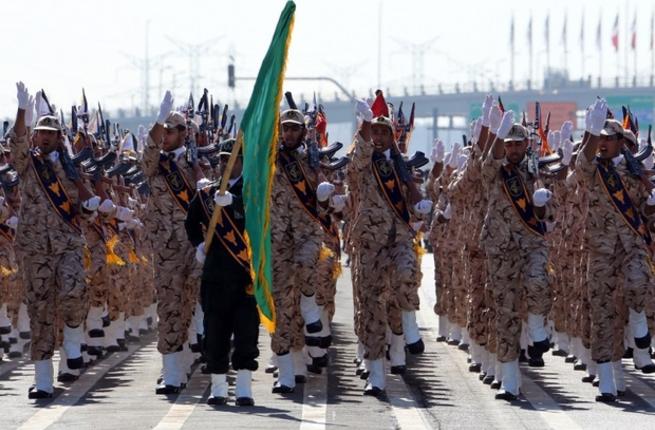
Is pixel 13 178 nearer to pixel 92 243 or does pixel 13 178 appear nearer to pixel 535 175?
pixel 92 243

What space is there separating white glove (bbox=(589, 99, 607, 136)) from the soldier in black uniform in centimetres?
283

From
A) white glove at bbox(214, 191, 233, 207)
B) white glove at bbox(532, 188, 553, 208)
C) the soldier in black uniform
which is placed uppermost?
white glove at bbox(214, 191, 233, 207)

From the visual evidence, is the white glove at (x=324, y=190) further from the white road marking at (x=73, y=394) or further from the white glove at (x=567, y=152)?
the white glove at (x=567, y=152)

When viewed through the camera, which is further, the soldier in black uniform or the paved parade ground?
the soldier in black uniform

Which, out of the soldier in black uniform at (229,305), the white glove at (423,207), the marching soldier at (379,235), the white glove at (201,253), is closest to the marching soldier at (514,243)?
the white glove at (423,207)

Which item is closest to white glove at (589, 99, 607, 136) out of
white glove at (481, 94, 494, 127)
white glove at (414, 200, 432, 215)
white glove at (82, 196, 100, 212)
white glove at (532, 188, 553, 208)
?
white glove at (532, 188, 553, 208)

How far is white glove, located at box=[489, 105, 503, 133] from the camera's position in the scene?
17.3 m

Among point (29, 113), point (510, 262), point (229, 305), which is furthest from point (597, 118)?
point (29, 113)

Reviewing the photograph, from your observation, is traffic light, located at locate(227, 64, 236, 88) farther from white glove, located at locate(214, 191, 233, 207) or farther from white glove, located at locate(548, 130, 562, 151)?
white glove, located at locate(214, 191, 233, 207)

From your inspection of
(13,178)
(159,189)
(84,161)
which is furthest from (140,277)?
(159,189)

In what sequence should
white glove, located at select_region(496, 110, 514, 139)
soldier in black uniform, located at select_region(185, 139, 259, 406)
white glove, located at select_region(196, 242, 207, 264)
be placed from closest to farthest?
soldier in black uniform, located at select_region(185, 139, 259, 406) → white glove, located at select_region(196, 242, 207, 264) → white glove, located at select_region(496, 110, 514, 139)

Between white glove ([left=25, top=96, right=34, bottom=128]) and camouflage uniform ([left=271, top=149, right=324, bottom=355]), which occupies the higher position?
white glove ([left=25, top=96, right=34, bottom=128])

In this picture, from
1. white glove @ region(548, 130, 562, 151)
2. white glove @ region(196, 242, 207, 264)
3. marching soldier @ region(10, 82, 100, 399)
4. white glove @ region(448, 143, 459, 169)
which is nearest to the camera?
white glove @ region(196, 242, 207, 264)

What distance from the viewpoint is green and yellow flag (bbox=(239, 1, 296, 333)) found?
1532 cm
